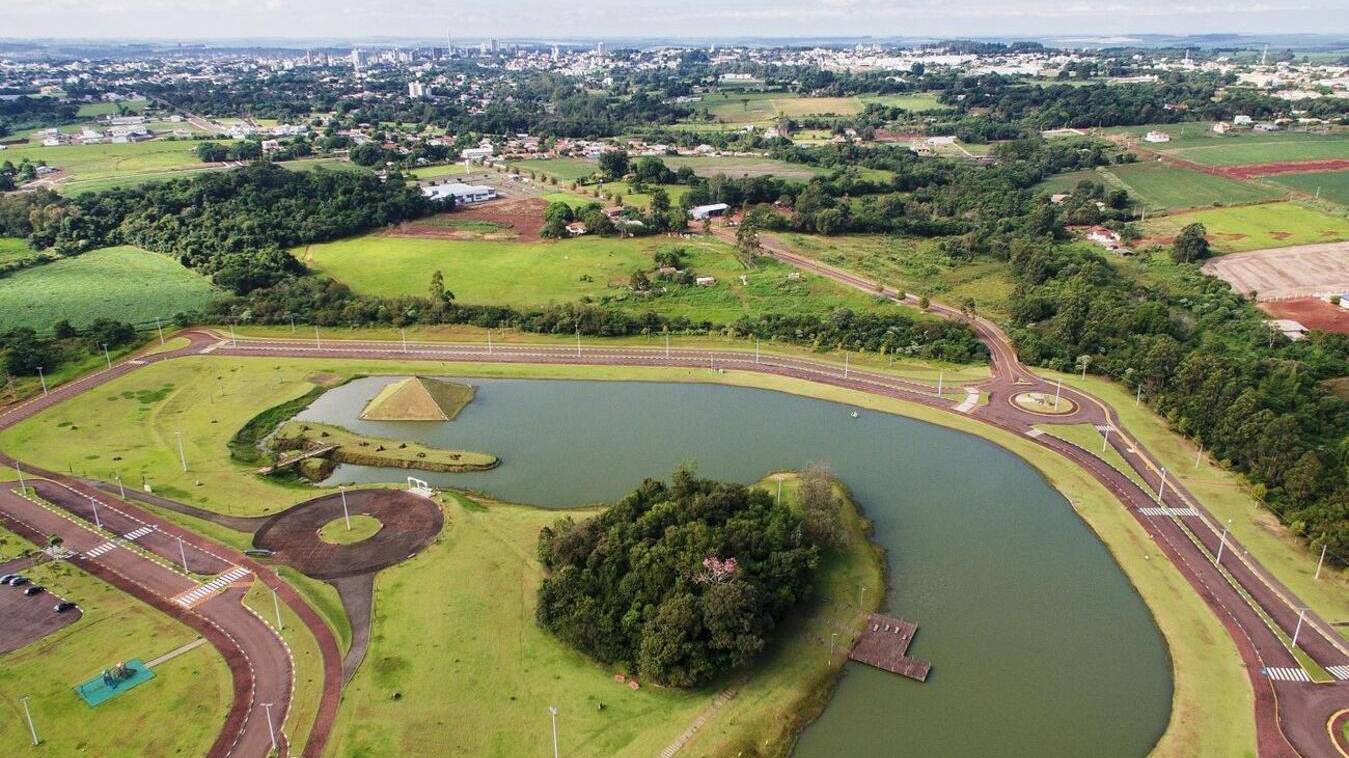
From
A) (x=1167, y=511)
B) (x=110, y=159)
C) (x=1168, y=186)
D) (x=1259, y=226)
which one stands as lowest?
(x=1167, y=511)

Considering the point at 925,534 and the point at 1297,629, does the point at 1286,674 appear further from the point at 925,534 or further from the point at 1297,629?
the point at 925,534

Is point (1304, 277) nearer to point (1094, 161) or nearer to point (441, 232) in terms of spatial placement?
point (1094, 161)

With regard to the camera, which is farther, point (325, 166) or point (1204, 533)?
point (325, 166)

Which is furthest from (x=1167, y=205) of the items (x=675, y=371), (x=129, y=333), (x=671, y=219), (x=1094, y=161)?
(x=129, y=333)

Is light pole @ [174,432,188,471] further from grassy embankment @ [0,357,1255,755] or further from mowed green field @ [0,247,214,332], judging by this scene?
mowed green field @ [0,247,214,332]

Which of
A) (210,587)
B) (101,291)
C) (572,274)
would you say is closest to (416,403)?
(210,587)

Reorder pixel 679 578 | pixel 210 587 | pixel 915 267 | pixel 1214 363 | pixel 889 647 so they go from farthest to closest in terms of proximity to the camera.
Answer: pixel 915 267 → pixel 1214 363 → pixel 210 587 → pixel 889 647 → pixel 679 578

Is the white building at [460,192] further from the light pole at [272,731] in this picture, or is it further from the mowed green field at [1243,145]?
the mowed green field at [1243,145]
